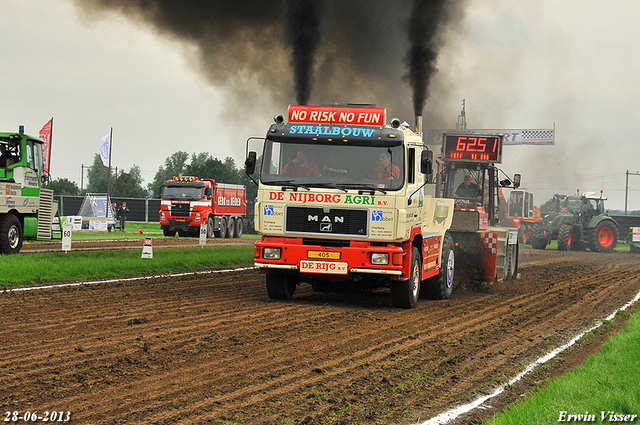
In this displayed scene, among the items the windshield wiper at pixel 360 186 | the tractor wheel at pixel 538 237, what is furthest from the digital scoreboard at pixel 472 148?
the tractor wheel at pixel 538 237

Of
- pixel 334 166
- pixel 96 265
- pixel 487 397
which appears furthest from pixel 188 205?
pixel 487 397

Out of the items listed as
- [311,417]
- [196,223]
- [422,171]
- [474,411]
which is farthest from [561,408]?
[196,223]

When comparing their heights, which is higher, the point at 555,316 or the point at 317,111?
the point at 317,111

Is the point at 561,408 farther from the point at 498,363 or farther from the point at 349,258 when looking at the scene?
the point at 349,258

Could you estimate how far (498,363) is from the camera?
25.7ft

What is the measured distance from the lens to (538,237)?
1473 inches

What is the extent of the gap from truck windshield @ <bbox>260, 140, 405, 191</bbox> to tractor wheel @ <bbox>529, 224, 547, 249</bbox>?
27.8 m

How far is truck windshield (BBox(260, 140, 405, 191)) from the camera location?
11383mm

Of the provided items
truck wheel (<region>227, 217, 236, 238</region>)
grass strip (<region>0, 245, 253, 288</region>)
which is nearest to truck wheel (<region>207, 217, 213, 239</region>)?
truck wheel (<region>227, 217, 236, 238</region>)

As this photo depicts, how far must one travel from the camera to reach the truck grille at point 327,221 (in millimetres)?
11297

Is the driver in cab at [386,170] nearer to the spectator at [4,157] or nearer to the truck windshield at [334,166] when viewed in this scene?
the truck windshield at [334,166]

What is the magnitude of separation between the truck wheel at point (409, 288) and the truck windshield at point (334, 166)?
4.77 feet

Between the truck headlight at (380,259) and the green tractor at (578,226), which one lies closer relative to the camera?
the truck headlight at (380,259)

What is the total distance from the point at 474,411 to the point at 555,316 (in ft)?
21.5
